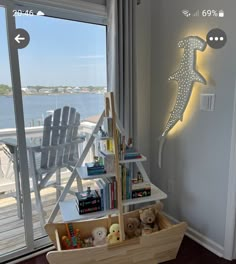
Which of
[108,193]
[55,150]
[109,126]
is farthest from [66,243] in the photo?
[109,126]

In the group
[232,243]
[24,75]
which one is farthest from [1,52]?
[232,243]

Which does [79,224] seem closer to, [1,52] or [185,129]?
[185,129]

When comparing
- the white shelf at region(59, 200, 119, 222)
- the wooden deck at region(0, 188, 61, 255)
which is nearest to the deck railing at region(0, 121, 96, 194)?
the wooden deck at region(0, 188, 61, 255)

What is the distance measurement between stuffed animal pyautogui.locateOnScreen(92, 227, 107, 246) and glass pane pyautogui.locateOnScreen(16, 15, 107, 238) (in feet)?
2.00

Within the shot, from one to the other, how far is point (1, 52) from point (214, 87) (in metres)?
1.68

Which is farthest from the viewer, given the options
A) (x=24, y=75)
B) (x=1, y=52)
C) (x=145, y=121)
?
(x=145, y=121)

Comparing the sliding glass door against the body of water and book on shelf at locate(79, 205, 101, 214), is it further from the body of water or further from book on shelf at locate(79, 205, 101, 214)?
book on shelf at locate(79, 205, 101, 214)

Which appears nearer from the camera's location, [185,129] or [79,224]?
[79,224]

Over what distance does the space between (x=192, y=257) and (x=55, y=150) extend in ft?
4.90

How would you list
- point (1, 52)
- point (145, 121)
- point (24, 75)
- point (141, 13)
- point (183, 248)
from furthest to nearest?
1. point (145, 121)
2. point (141, 13)
3. point (183, 248)
4. point (24, 75)
5. point (1, 52)

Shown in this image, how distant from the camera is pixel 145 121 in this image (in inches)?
102

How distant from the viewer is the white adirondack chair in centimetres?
216

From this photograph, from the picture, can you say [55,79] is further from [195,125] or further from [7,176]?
[195,125]

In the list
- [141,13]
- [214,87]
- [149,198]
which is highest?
[141,13]
